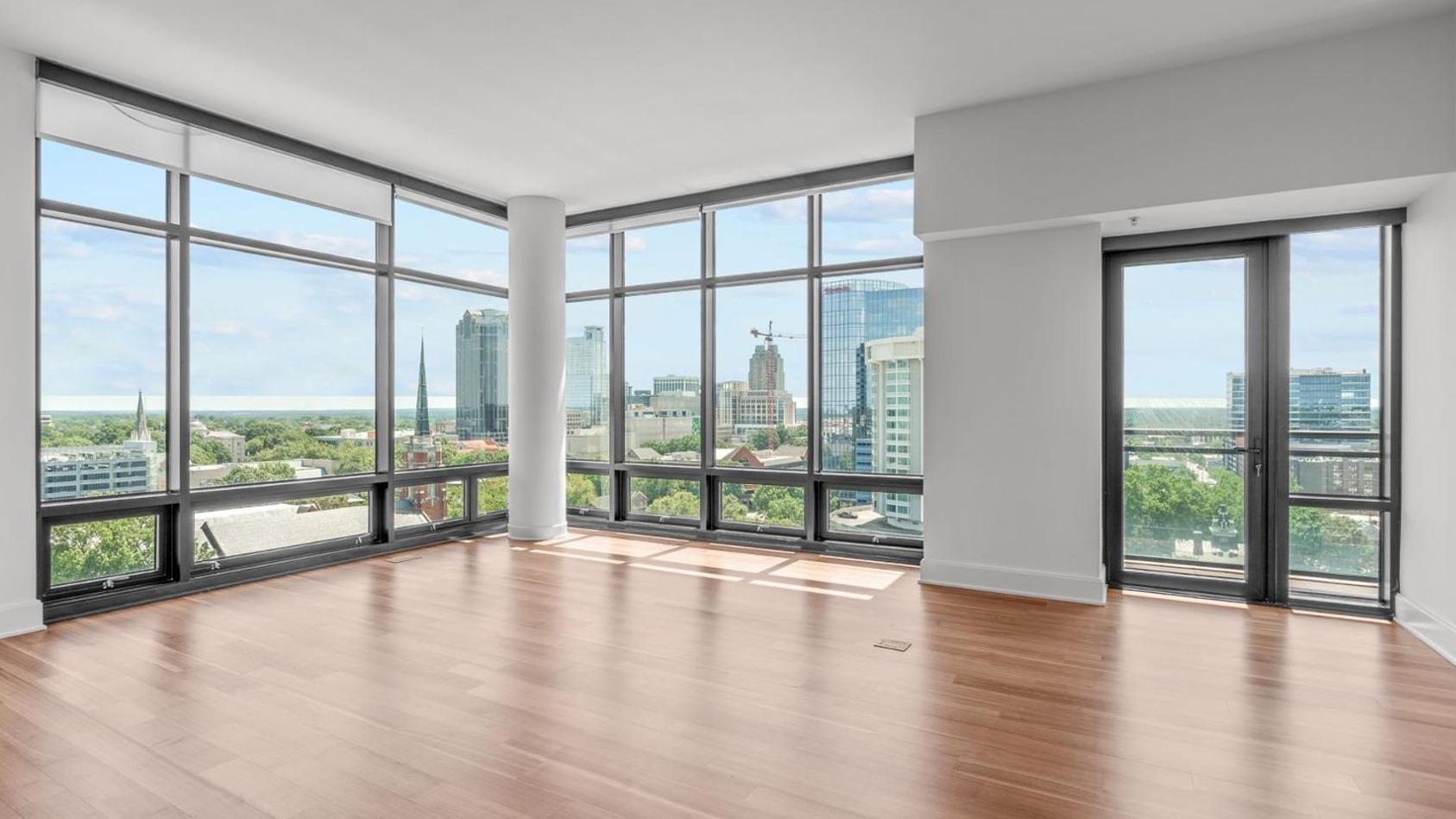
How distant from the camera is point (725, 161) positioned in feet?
20.3

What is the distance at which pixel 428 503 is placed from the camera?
7.09 meters

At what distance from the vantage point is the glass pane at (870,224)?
20.2 ft

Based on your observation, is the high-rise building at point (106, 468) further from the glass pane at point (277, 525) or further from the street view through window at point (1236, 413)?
the street view through window at point (1236, 413)

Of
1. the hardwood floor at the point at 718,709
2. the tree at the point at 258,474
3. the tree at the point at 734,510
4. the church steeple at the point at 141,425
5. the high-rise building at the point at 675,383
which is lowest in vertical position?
the hardwood floor at the point at 718,709

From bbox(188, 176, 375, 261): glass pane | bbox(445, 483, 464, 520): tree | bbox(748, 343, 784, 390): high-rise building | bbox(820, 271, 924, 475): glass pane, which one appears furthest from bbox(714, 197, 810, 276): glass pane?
bbox(445, 483, 464, 520): tree

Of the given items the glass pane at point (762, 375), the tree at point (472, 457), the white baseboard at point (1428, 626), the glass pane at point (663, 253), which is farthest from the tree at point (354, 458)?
the white baseboard at point (1428, 626)

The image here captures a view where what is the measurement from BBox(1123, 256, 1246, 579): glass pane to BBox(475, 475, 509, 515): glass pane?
5.82 metres

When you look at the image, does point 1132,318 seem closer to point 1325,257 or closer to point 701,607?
point 1325,257

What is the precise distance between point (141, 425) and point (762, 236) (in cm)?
506

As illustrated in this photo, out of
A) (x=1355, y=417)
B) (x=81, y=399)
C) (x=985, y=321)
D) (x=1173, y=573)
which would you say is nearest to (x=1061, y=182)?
(x=985, y=321)

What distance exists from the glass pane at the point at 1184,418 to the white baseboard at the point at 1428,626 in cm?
82

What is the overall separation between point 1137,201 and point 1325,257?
53.2 inches

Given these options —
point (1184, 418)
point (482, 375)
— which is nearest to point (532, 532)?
A: point (482, 375)

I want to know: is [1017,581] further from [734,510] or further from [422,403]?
[422,403]
